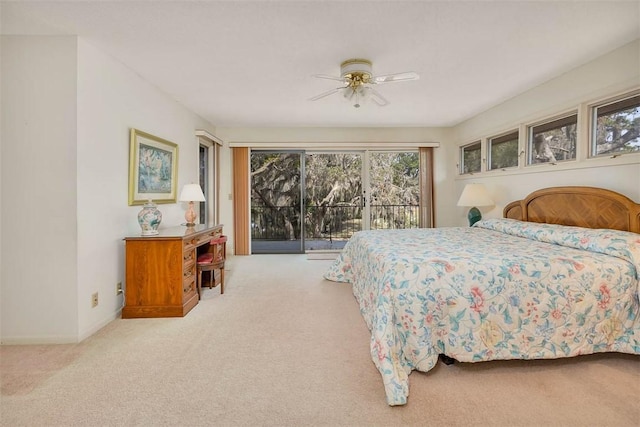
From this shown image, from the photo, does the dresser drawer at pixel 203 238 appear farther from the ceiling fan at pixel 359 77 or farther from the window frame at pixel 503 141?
the window frame at pixel 503 141

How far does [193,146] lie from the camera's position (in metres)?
4.42

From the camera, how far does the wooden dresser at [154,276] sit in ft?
8.76

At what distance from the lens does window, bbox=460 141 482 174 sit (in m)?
4.80

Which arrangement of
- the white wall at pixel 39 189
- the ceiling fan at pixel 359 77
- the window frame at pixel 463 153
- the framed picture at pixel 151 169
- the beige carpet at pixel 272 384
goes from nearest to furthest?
the beige carpet at pixel 272 384 → the white wall at pixel 39 189 → the ceiling fan at pixel 359 77 → the framed picture at pixel 151 169 → the window frame at pixel 463 153

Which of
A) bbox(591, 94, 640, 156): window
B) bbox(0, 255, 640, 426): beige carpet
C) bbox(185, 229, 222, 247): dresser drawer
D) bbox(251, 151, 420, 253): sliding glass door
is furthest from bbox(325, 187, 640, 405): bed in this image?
bbox(251, 151, 420, 253): sliding glass door

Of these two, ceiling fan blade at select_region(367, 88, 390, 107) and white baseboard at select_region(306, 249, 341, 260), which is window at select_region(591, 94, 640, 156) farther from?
white baseboard at select_region(306, 249, 341, 260)

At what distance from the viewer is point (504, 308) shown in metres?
1.79

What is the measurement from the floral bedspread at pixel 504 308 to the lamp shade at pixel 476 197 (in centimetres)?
210

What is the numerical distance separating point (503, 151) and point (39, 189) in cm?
500

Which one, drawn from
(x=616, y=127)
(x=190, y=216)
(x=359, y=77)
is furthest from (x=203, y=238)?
(x=616, y=127)

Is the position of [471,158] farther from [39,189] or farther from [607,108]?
[39,189]

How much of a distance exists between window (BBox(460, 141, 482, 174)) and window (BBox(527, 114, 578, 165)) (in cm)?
111

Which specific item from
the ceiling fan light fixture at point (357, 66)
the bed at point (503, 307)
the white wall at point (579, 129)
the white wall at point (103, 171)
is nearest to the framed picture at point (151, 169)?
the white wall at point (103, 171)

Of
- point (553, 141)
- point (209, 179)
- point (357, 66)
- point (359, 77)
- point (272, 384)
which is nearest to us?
point (272, 384)
